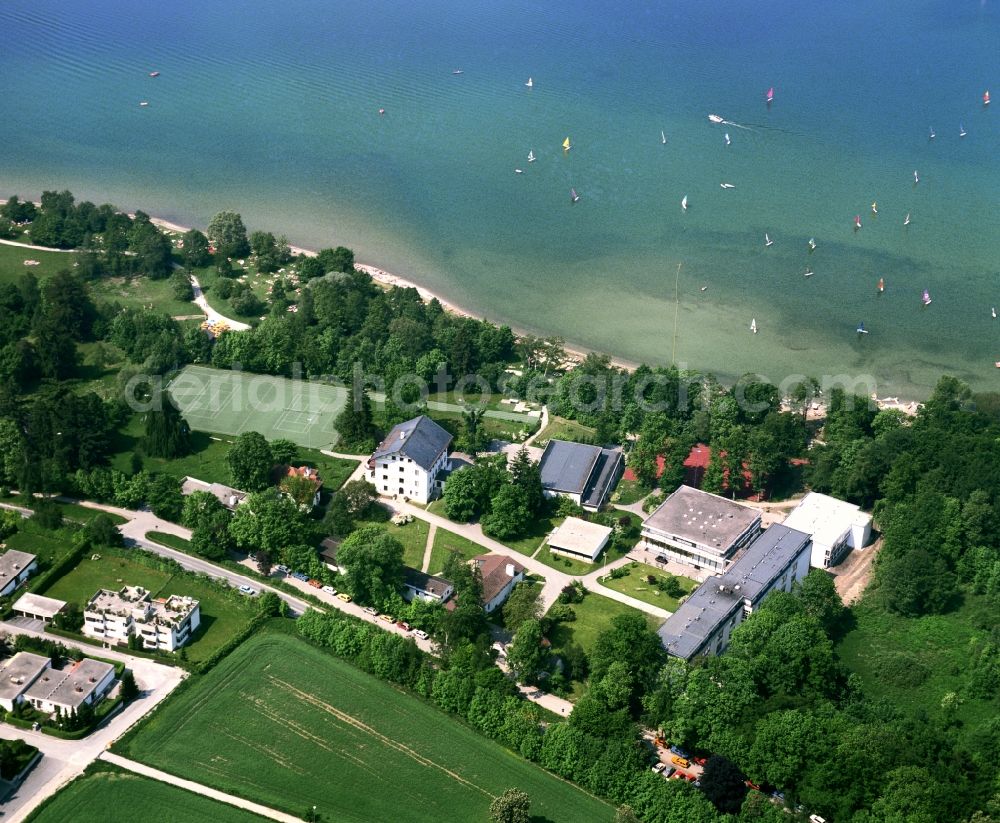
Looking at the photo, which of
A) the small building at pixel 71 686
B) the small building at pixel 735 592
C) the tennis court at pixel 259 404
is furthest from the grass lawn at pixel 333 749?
the tennis court at pixel 259 404

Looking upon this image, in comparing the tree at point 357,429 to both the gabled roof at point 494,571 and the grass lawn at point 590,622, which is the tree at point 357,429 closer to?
the gabled roof at point 494,571

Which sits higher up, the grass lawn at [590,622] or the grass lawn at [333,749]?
the grass lawn at [590,622]

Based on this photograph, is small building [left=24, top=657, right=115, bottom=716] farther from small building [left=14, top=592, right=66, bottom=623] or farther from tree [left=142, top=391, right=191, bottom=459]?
tree [left=142, top=391, right=191, bottom=459]

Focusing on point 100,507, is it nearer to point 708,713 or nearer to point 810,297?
point 708,713

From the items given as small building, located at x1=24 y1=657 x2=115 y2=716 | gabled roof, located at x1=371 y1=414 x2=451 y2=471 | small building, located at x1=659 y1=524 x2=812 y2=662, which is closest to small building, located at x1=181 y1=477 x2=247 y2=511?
gabled roof, located at x1=371 y1=414 x2=451 y2=471

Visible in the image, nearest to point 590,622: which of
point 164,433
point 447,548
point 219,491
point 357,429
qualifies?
point 447,548

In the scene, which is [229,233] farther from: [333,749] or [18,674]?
[333,749]
